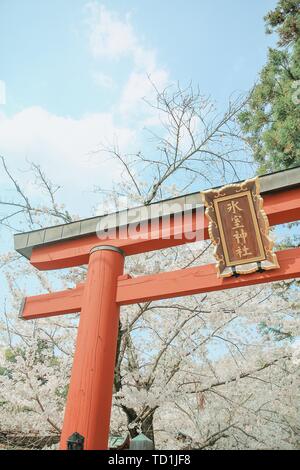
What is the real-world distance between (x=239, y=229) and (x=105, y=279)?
5.69 feet

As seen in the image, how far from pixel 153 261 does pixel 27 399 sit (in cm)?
362

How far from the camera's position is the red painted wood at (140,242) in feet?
13.0

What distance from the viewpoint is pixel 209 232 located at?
4105 millimetres

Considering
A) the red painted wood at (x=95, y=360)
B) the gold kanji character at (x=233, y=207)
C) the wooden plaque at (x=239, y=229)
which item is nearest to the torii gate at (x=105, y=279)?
the red painted wood at (x=95, y=360)

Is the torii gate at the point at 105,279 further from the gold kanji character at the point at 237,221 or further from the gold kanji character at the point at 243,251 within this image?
the gold kanji character at the point at 237,221

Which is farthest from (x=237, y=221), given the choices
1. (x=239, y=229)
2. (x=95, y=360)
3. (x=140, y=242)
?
(x=95, y=360)

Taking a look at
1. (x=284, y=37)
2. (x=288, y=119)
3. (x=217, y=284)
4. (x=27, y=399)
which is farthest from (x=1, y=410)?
(x=284, y=37)

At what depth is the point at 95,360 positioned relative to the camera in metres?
3.64

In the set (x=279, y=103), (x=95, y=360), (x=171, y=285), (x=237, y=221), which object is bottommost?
(x=95, y=360)

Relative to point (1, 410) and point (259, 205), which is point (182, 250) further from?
point (1, 410)

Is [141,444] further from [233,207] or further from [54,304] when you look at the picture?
[233,207]

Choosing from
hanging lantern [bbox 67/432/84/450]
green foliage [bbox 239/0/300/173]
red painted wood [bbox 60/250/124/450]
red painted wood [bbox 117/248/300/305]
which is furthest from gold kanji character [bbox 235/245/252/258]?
green foliage [bbox 239/0/300/173]

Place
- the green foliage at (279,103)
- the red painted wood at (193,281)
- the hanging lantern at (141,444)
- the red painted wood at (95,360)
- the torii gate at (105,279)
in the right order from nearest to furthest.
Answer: the hanging lantern at (141,444)
the red painted wood at (95,360)
the torii gate at (105,279)
the red painted wood at (193,281)
the green foliage at (279,103)

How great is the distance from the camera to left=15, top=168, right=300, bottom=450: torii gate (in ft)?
11.5
